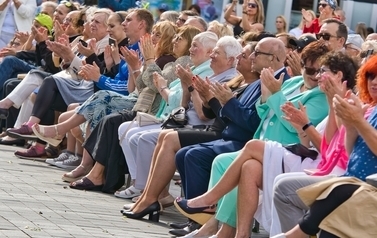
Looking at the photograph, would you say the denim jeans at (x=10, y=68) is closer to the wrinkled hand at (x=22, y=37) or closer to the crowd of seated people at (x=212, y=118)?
the wrinkled hand at (x=22, y=37)

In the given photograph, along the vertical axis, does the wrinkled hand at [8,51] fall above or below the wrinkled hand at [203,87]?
below

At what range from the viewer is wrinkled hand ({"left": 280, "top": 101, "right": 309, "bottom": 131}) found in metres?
7.54

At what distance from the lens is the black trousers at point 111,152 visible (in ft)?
34.6

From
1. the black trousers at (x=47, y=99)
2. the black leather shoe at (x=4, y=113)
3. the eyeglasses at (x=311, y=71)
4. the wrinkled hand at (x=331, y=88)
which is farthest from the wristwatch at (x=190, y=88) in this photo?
the black leather shoe at (x=4, y=113)

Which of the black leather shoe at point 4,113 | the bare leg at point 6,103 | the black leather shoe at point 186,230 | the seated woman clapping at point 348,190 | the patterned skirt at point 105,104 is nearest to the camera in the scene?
the seated woman clapping at point 348,190

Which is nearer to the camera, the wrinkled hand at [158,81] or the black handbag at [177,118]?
the black handbag at [177,118]

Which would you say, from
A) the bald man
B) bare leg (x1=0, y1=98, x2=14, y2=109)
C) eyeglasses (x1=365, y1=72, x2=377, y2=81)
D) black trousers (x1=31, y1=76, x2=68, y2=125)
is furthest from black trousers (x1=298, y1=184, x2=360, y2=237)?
bare leg (x1=0, y1=98, x2=14, y2=109)

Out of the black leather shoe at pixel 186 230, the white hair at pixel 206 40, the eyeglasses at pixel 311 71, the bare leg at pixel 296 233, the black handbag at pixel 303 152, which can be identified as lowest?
the black leather shoe at pixel 186 230

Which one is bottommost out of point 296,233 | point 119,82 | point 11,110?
point 11,110

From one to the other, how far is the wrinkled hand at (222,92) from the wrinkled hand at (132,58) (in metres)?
2.43

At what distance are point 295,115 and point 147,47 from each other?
132 inches

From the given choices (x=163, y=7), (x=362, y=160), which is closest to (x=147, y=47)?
(x=362, y=160)

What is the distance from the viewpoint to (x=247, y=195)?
746 centimetres

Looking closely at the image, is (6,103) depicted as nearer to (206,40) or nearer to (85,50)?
(85,50)
